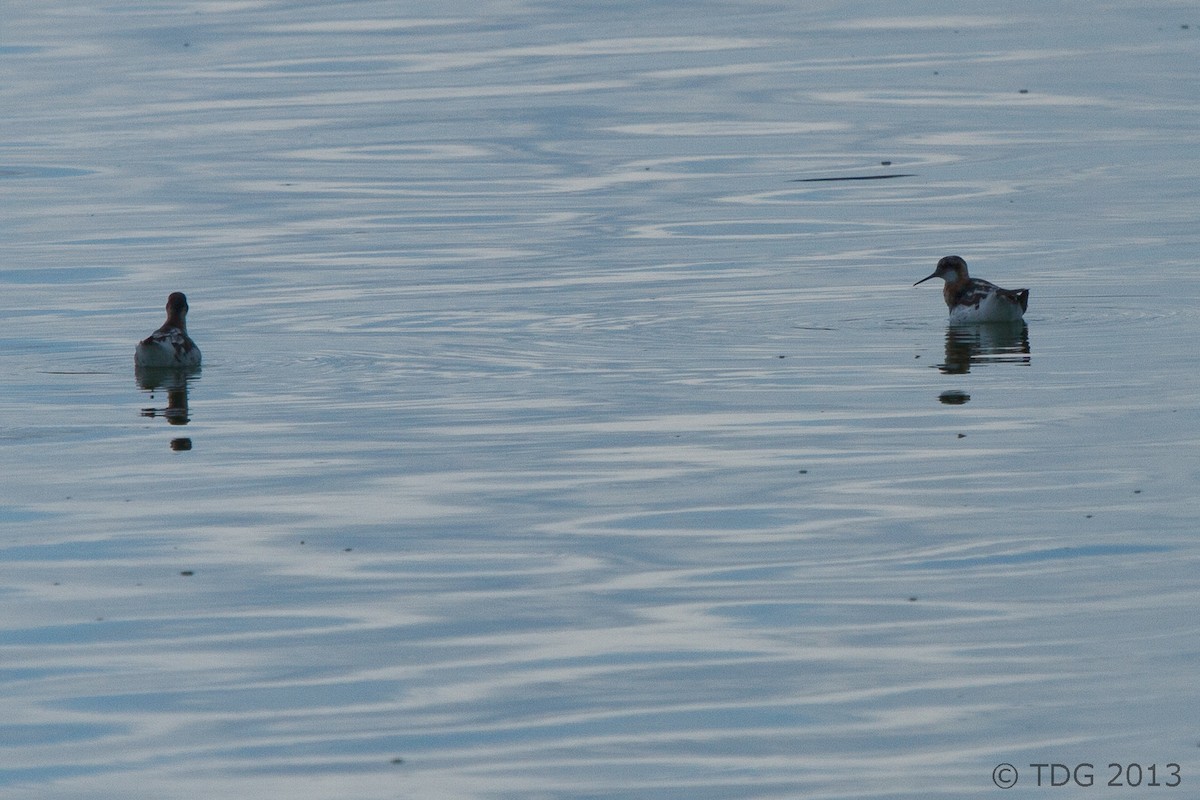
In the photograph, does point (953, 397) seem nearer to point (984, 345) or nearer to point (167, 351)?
point (984, 345)

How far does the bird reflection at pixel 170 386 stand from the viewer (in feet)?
48.0

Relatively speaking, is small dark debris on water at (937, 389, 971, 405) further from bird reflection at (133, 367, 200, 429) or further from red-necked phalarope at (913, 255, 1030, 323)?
bird reflection at (133, 367, 200, 429)

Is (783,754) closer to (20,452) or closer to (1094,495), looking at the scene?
(1094,495)

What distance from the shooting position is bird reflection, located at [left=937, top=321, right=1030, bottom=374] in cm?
1614

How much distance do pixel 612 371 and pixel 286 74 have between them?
69.4 feet

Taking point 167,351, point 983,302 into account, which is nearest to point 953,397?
point 983,302

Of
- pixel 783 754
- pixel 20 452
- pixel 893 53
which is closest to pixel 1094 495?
pixel 783 754

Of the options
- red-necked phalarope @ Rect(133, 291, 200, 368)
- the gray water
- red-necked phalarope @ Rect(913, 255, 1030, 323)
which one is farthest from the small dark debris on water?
red-necked phalarope @ Rect(133, 291, 200, 368)

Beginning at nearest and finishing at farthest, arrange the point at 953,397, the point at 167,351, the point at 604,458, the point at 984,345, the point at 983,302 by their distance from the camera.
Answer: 1. the point at 604,458
2. the point at 953,397
3. the point at 167,351
4. the point at 984,345
5. the point at 983,302

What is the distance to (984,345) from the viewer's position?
16.7 metres

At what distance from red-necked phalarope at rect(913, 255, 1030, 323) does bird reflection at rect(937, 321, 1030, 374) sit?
0.07 m

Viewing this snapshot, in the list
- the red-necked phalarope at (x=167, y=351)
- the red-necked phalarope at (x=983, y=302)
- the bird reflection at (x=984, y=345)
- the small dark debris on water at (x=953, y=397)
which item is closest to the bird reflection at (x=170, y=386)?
the red-necked phalarope at (x=167, y=351)

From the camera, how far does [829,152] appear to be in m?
27.8

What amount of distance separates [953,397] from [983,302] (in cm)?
311
